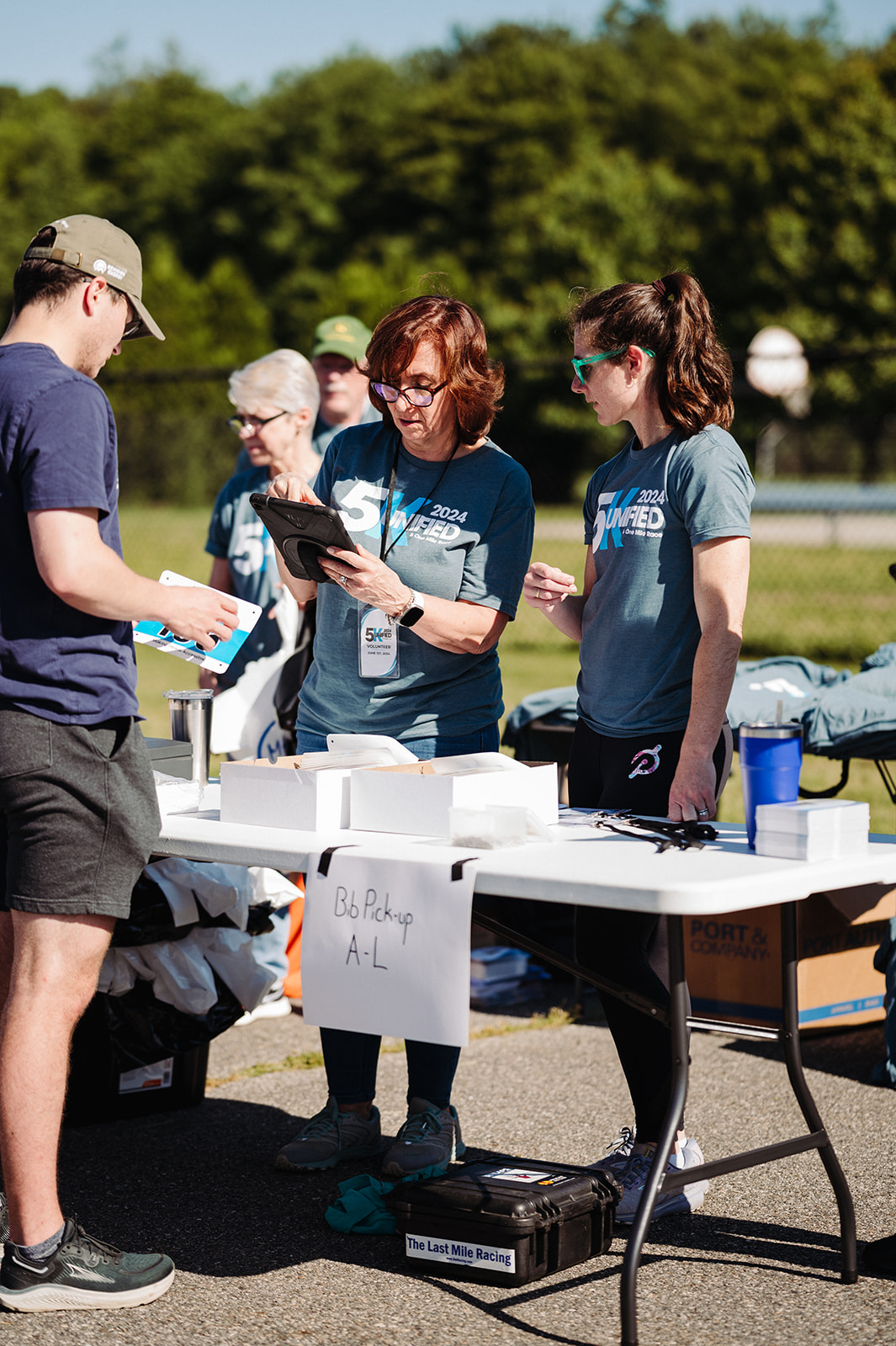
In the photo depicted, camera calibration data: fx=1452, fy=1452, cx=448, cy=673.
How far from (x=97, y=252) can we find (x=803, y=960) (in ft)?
9.32

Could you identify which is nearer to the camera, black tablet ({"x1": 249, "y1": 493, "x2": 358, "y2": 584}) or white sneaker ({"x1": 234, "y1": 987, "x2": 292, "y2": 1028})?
black tablet ({"x1": 249, "y1": 493, "x2": 358, "y2": 584})

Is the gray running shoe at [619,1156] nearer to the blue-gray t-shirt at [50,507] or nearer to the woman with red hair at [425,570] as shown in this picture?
the woman with red hair at [425,570]

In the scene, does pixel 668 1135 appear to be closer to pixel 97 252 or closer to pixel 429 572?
pixel 429 572

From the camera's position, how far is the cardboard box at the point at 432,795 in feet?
8.88

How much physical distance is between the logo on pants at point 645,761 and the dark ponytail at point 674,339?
2.19 ft

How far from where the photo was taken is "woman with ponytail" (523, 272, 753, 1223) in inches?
114

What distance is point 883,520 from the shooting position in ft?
79.0

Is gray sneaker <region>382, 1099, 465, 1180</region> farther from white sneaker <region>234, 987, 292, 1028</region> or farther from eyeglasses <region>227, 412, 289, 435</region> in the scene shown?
eyeglasses <region>227, 412, 289, 435</region>

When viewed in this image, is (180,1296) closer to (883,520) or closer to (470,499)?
(470,499)

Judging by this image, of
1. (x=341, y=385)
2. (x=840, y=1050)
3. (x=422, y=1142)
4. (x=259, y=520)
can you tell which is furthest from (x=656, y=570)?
(x=341, y=385)

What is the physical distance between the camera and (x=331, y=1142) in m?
3.41

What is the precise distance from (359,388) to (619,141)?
50305 millimetres

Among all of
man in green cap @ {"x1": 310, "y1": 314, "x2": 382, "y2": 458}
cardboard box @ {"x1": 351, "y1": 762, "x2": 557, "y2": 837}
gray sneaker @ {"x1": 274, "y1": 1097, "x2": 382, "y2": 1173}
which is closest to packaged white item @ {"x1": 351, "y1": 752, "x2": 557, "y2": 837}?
cardboard box @ {"x1": 351, "y1": 762, "x2": 557, "y2": 837}

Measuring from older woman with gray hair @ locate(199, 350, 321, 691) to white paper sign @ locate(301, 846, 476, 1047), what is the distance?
2.21 m
